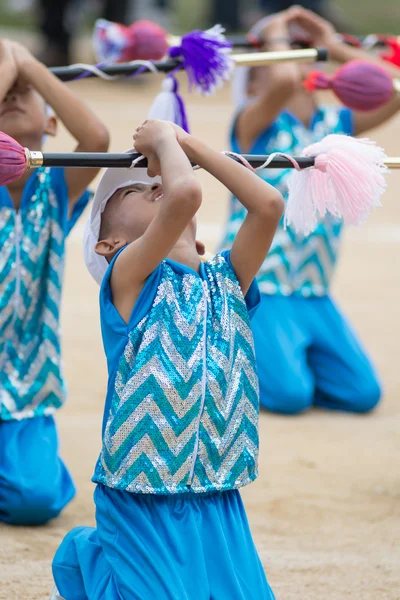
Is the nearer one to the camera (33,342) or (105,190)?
(105,190)

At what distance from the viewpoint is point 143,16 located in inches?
562

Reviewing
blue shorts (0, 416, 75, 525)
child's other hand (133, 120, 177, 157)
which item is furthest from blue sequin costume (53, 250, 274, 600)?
blue shorts (0, 416, 75, 525)

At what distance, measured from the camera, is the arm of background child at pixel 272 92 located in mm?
3973

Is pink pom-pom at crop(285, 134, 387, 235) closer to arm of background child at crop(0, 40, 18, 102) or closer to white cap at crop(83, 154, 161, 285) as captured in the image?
white cap at crop(83, 154, 161, 285)

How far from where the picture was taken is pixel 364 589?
2721 mm

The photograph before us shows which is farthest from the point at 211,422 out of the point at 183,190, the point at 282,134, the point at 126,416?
the point at 282,134

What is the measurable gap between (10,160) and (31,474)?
1.13 meters

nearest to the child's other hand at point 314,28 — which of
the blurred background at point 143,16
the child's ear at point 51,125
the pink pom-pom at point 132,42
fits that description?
the pink pom-pom at point 132,42

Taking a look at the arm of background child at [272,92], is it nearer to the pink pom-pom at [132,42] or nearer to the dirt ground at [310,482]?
the pink pom-pom at [132,42]

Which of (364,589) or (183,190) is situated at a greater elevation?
(183,190)

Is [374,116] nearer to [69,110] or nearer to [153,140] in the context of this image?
[69,110]

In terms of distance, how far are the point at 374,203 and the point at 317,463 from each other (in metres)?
1.49

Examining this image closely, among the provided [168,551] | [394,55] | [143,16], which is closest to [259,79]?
[394,55]

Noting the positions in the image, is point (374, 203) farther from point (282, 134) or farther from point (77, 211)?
point (282, 134)
